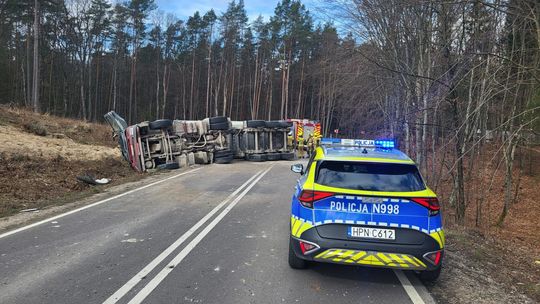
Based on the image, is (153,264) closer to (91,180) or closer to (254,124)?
(91,180)

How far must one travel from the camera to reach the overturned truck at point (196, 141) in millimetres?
18766

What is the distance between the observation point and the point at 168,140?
19.7 m

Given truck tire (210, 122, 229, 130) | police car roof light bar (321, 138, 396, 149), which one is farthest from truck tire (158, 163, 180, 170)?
police car roof light bar (321, 138, 396, 149)

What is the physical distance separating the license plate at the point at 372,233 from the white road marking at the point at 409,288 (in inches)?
26.1

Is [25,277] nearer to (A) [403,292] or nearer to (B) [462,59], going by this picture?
(A) [403,292]

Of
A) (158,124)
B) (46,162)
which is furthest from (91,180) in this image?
(158,124)

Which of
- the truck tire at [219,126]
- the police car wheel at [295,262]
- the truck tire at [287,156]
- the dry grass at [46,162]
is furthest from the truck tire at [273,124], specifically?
the police car wheel at [295,262]

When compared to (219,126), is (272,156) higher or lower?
lower

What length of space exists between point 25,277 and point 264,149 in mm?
21423

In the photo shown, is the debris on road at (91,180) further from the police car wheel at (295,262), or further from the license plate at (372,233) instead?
the license plate at (372,233)

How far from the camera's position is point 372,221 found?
468 cm

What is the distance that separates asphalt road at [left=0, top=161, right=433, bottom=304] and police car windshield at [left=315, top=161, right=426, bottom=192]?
1.16 metres

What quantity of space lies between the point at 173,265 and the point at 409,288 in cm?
288

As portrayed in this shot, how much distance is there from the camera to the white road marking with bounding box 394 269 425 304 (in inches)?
178
